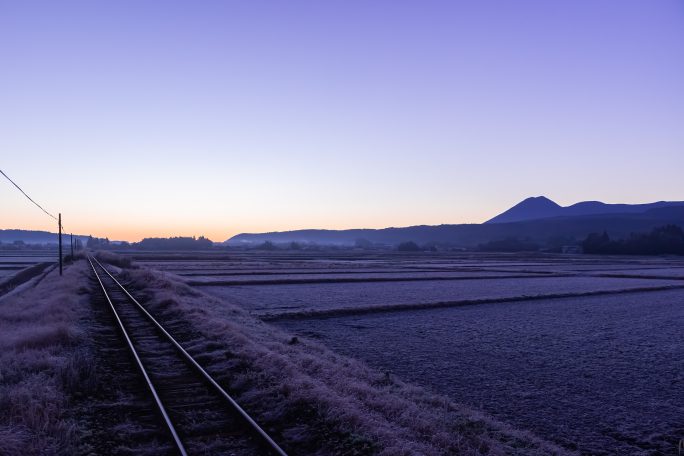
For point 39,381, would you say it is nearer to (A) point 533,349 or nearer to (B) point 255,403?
(B) point 255,403

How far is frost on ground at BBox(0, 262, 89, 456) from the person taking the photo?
24.9 ft

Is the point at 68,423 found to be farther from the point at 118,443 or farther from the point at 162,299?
the point at 162,299

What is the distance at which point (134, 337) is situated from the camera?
1614cm

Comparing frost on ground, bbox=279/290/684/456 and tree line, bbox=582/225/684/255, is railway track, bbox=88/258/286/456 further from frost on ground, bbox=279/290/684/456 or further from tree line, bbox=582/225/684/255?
tree line, bbox=582/225/684/255

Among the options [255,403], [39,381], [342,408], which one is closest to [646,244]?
[342,408]

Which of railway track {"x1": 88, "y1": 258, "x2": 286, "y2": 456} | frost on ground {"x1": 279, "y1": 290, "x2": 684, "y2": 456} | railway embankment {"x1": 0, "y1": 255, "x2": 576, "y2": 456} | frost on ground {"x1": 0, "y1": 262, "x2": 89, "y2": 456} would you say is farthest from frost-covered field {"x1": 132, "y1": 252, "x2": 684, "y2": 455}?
frost on ground {"x1": 0, "y1": 262, "x2": 89, "y2": 456}

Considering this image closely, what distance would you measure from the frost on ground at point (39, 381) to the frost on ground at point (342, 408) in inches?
117

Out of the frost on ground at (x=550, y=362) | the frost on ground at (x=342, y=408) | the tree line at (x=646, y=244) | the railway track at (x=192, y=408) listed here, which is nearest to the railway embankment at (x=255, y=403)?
the frost on ground at (x=342, y=408)

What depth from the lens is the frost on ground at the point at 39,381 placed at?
24.9 feet

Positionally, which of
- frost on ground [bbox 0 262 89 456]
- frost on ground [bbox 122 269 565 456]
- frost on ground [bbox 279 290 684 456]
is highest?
frost on ground [bbox 0 262 89 456]

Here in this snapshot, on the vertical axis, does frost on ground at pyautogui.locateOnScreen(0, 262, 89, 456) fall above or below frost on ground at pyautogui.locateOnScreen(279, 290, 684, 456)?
above

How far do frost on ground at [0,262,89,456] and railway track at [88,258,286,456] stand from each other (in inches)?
56.3

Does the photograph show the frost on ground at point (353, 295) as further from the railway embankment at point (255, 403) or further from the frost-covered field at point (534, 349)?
the railway embankment at point (255, 403)

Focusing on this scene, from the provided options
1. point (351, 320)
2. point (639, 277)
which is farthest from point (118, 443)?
point (639, 277)
